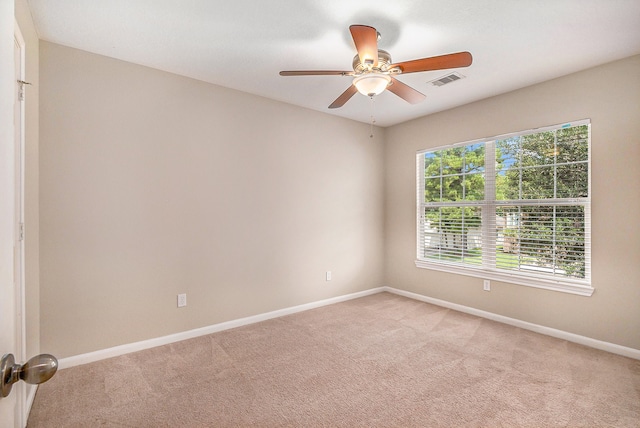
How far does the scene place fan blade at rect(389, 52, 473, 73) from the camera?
1.99 m

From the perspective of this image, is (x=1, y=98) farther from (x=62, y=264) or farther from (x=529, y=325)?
(x=529, y=325)

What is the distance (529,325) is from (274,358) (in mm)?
2672

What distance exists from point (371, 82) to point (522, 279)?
2.71 metres

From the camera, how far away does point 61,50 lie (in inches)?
99.0

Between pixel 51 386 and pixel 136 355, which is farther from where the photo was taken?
pixel 136 355

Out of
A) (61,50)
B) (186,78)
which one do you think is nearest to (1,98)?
(61,50)

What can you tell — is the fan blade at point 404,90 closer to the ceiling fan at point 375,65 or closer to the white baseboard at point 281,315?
the ceiling fan at point 375,65

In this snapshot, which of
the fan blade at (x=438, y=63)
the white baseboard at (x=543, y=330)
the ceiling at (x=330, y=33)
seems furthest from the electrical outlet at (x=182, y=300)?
the white baseboard at (x=543, y=330)

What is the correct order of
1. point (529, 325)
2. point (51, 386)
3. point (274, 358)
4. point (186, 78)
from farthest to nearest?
point (529, 325)
point (186, 78)
point (274, 358)
point (51, 386)

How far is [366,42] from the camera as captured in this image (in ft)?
6.31

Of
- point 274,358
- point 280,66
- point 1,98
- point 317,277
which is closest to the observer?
point 1,98

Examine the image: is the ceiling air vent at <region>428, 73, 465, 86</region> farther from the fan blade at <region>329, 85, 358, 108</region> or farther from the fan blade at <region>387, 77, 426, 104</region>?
the fan blade at <region>329, 85, 358, 108</region>

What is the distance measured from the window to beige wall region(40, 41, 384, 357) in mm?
1335

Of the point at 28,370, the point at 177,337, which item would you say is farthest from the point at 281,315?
the point at 28,370
